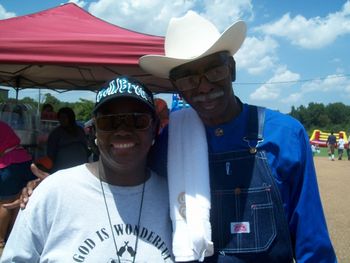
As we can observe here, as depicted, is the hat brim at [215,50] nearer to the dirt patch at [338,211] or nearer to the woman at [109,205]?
the woman at [109,205]

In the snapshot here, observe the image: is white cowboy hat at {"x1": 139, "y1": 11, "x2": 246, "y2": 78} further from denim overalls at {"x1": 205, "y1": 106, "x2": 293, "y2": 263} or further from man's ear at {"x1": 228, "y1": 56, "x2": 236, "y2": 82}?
denim overalls at {"x1": 205, "y1": 106, "x2": 293, "y2": 263}

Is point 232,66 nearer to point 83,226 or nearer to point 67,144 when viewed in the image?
point 83,226

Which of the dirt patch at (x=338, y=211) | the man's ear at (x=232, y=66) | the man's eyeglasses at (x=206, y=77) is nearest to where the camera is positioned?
the man's eyeglasses at (x=206, y=77)

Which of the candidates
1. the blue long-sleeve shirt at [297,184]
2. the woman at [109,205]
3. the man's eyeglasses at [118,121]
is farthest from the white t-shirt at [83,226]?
the blue long-sleeve shirt at [297,184]

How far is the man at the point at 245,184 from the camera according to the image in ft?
5.17

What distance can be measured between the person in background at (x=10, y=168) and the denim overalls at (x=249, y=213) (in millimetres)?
3580

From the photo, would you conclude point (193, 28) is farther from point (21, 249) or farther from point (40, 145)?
point (40, 145)

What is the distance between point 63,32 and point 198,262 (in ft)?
9.30

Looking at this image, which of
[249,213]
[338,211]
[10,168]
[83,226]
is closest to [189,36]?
[249,213]

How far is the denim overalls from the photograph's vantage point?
158cm

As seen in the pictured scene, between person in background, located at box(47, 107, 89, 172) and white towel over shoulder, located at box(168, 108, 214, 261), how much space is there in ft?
13.4

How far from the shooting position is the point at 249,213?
1.60 meters

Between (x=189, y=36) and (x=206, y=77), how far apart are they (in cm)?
34

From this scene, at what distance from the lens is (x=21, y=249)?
1.50m
